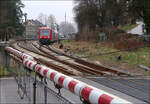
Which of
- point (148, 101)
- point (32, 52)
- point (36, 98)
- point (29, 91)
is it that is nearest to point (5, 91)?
point (32, 52)

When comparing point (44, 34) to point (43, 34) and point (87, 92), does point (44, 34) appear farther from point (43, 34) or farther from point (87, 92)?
point (87, 92)

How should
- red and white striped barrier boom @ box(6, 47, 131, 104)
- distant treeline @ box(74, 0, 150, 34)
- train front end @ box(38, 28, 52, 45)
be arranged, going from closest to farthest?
red and white striped barrier boom @ box(6, 47, 131, 104)
train front end @ box(38, 28, 52, 45)
distant treeline @ box(74, 0, 150, 34)

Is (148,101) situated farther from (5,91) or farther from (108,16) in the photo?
(108,16)

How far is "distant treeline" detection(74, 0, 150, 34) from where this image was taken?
2850 centimetres

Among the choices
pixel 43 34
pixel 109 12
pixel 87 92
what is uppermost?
pixel 109 12

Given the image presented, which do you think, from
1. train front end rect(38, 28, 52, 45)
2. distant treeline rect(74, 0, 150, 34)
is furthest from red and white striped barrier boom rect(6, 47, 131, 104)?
distant treeline rect(74, 0, 150, 34)

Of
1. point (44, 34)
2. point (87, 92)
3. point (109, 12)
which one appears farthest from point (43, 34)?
point (109, 12)

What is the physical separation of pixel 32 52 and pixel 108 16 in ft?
104

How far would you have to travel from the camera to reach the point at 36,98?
3.96 metres

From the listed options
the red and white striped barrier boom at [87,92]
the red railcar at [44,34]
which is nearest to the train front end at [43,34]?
the red railcar at [44,34]

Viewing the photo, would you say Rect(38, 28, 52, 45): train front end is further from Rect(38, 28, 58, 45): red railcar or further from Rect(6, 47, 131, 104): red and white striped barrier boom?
Rect(6, 47, 131, 104): red and white striped barrier boom

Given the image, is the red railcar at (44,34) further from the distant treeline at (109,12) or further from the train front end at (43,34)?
the distant treeline at (109,12)

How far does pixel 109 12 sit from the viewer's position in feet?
111

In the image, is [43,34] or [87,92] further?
[43,34]
